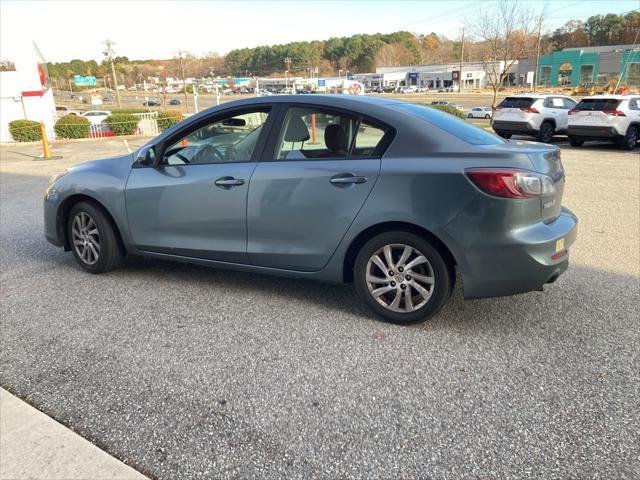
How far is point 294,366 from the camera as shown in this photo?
10.7 feet

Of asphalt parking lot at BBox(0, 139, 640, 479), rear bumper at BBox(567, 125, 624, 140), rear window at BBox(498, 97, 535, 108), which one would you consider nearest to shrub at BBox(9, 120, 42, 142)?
rear window at BBox(498, 97, 535, 108)

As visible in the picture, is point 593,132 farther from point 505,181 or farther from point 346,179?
point 346,179

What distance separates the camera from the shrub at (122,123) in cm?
2561

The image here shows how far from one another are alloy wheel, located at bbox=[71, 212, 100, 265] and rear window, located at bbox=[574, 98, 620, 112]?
15.8 metres

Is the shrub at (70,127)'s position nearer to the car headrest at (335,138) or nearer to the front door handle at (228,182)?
the front door handle at (228,182)

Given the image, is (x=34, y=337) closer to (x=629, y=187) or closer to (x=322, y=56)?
(x=629, y=187)

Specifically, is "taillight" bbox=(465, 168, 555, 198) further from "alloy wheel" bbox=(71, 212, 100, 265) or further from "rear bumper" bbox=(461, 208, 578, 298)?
"alloy wheel" bbox=(71, 212, 100, 265)

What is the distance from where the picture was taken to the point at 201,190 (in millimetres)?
4242

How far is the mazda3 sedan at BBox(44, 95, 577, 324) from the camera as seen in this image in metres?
3.41

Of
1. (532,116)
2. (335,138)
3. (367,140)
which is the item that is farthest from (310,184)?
(532,116)

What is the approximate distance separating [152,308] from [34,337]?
837mm

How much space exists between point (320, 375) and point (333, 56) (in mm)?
162273

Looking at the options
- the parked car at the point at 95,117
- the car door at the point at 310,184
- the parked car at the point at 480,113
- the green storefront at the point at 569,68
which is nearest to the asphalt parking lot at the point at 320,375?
the car door at the point at 310,184

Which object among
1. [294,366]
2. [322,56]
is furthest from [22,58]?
[322,56]
